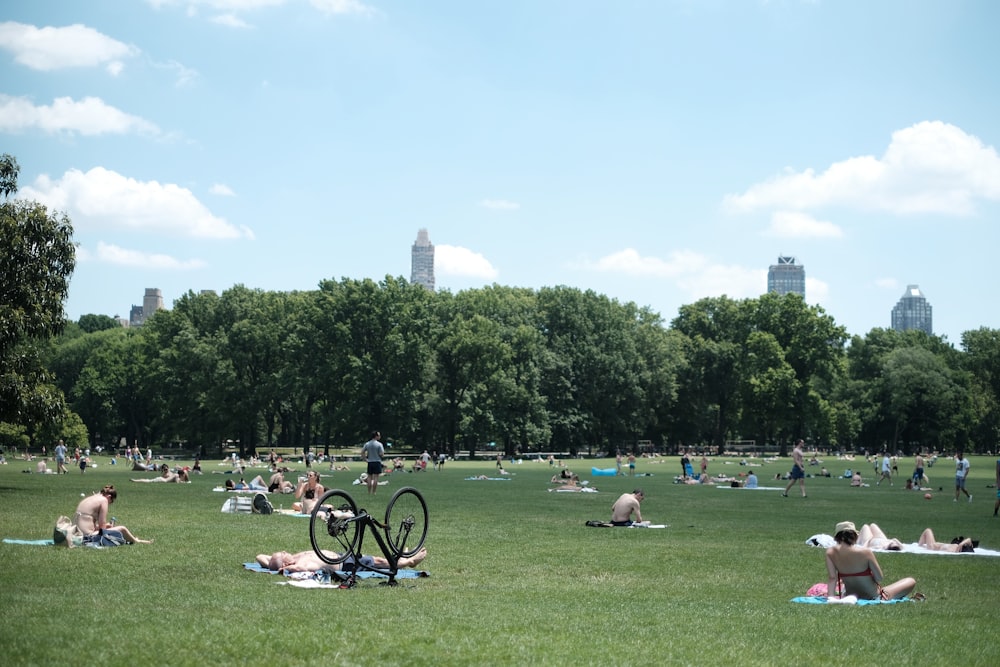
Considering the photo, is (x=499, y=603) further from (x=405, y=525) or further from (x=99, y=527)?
(x=99, y=527)

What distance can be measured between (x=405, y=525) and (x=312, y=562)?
150 cm

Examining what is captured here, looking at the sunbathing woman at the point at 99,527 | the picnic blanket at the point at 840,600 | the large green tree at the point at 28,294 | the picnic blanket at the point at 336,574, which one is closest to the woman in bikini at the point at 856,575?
the picnic blanket at the point at 840,600

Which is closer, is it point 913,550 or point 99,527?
point 99,527

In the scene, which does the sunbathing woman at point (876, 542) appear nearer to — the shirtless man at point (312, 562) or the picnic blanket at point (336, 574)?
the shirtless man at point (312, 562)

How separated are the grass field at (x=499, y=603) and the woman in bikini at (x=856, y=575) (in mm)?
469

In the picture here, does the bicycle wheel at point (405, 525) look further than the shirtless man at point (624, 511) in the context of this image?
No

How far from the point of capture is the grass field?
9672 millimetres

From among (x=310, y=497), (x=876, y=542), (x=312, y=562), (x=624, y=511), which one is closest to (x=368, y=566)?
(x=312, y=562)

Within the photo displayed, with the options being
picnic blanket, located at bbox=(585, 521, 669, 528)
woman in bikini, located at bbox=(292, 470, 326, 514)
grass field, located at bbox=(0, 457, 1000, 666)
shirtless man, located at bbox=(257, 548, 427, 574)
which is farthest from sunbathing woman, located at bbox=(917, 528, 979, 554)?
woman in bikini, located at bbox=(292, 470, 326, 514)

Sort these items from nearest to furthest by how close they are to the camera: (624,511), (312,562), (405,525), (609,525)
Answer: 1. (405,525)
2. (312,562)
3. (609,525)
4. (624,511)

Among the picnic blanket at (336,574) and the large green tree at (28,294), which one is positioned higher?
the large green tree at (28,294)

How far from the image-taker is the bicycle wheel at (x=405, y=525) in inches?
579

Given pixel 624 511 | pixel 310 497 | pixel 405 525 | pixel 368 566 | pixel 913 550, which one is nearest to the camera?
pixel 368 566

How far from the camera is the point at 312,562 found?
49.3 ft
